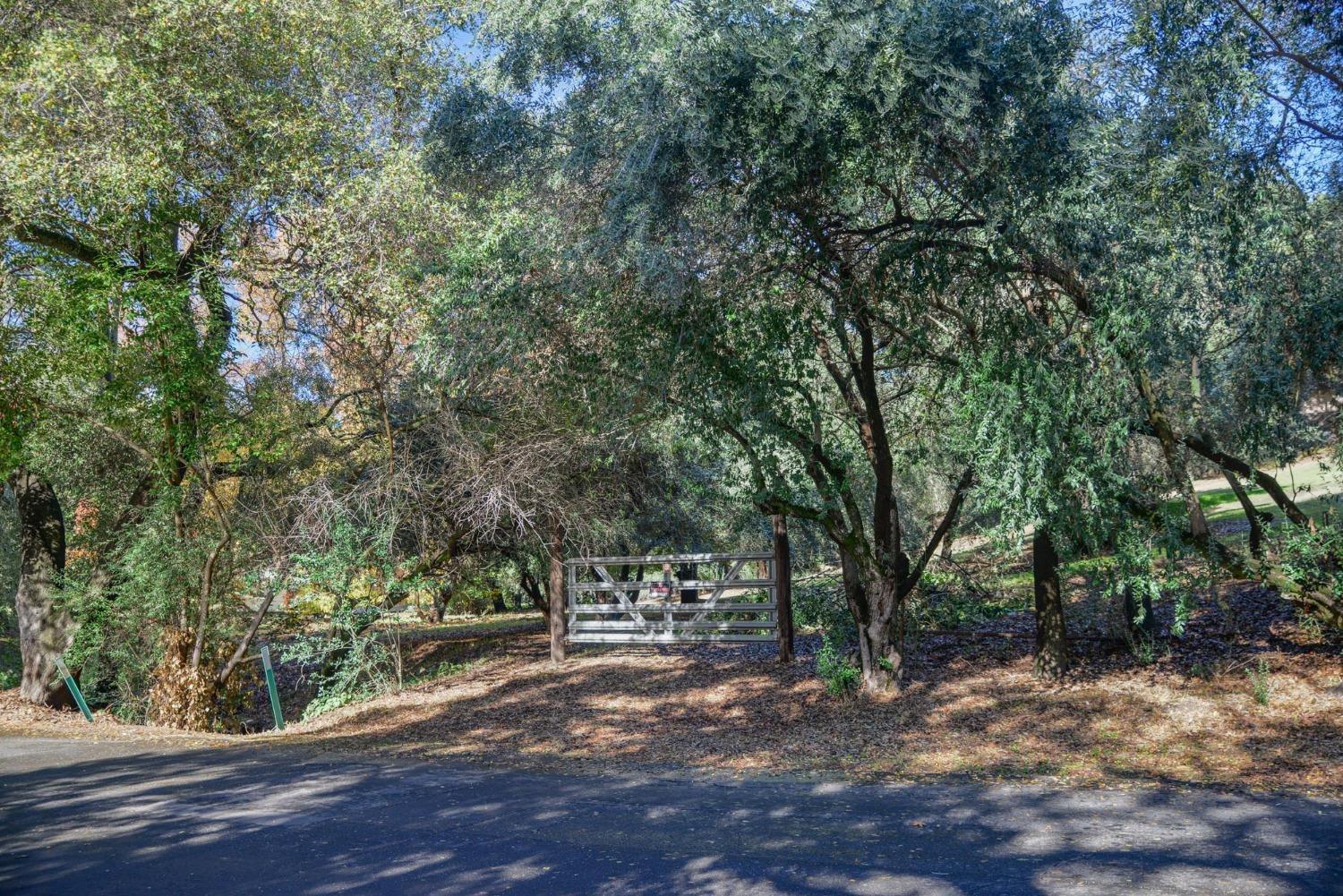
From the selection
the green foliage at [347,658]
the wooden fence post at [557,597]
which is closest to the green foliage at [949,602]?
the wooden fence post at [557,597]

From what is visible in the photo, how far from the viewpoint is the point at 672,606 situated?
1390cm

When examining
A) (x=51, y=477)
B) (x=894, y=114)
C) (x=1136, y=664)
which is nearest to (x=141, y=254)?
(x=51, y=477)

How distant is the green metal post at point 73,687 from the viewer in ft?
43.6

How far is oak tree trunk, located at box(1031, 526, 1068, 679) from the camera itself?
34.9 ft

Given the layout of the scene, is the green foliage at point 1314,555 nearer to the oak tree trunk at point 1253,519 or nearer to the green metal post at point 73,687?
the oak tree trunk at point 1253,519

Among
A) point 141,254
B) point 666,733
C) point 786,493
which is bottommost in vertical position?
point 666,733

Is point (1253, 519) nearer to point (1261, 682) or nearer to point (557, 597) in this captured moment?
point (1261, 682)

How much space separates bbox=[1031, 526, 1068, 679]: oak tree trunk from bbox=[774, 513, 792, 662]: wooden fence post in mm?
3018

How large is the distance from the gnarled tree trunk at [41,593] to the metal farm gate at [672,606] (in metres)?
7.26

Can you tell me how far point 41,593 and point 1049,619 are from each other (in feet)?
45.1

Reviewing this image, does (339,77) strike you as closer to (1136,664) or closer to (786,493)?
(786,493)

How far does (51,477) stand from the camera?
1554cm

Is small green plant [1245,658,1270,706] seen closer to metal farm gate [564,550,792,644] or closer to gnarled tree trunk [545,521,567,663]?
metal farm gate [564,550,792,644]

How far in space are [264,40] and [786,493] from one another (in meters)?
8.30
